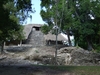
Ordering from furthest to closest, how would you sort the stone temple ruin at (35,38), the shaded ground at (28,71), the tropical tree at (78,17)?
the stone temple ruin at (35,38)
the tropical tree at (78,17)
the shaded ground at (28,71)

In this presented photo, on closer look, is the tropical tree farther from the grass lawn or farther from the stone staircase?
the grass lawn

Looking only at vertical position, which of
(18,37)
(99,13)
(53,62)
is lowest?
(53,62)

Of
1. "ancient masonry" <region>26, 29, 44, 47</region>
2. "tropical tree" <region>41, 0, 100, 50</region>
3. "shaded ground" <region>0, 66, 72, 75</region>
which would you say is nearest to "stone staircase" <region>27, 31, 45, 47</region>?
"ancient masonry" <region>26, 29, 44, 47</region>

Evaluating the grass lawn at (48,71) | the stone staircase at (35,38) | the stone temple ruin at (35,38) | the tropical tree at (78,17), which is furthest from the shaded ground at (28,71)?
the stone staircase at (35,38)

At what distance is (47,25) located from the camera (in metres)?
38.4

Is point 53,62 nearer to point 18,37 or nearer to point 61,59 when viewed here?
point 61,59

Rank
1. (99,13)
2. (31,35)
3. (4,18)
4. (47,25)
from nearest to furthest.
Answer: (4,18) < (99,13) < (47,25) < (31,35)

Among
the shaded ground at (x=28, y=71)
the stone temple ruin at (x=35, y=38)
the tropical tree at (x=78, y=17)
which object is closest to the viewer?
Result: the shaded ground at (x=28, y=71)

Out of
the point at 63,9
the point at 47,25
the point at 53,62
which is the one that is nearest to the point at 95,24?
the point at 63,9

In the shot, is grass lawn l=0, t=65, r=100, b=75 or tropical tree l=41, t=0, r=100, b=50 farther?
tropical tree l=41, t=0, r=100, b=50

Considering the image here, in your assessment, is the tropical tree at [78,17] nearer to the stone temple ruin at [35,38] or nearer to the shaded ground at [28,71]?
the stone temple ruin at [35,38]

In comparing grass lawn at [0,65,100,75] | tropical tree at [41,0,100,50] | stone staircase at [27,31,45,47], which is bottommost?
grass lawn at [0,65,100,75]

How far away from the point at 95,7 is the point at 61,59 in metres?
10.9

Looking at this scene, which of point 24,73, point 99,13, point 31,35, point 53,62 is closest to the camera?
point 24,73
